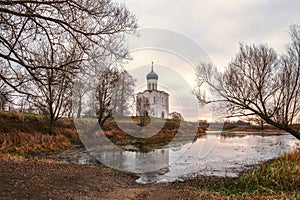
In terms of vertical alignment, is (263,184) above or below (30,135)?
below

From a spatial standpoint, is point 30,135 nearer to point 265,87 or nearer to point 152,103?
point 265,87

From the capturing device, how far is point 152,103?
135 feet

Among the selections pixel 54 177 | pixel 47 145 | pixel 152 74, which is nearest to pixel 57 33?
pixel 54 177

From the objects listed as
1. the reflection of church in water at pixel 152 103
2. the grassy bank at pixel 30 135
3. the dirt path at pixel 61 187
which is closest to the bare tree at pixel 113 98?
the grassy bank at pixel 30 135

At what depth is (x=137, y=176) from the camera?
38.4 feet

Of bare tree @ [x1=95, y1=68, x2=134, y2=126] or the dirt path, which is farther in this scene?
bare tree @ [x1=95, y1=68, x2=134, y2=126]

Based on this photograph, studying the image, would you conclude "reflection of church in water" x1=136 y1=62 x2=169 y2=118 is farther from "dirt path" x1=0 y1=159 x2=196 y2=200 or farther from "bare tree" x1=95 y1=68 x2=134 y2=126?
"dirt path" x1=0 y1=159 x2=196 y2=200

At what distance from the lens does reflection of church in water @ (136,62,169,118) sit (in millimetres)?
37469

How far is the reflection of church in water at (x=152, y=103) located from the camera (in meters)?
37.5

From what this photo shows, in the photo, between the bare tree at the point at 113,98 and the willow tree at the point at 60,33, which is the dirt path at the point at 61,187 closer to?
the willow tree at the point at 60,33

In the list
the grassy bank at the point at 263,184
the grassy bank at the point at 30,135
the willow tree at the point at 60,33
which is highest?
the willow tree at the point at 60,33

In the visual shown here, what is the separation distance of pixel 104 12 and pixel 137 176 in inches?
266

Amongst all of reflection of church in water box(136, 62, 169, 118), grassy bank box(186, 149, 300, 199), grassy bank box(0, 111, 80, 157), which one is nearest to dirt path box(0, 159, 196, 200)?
grassy bank box(186, 149, 300, 199)

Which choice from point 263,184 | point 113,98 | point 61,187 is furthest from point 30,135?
point 263,184
